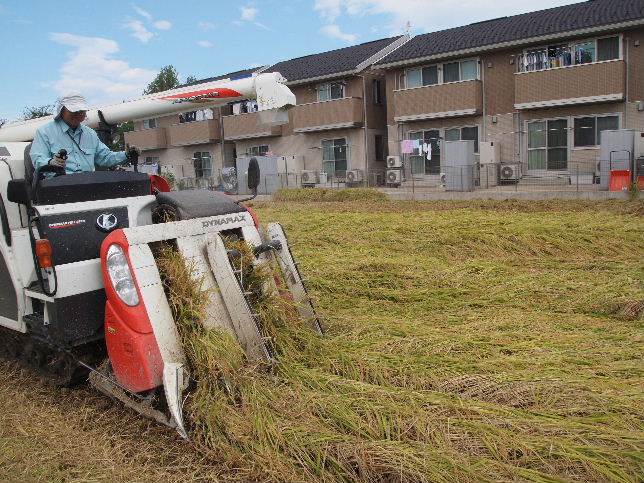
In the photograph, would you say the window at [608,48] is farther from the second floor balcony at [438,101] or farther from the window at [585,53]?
the second floor balcony at [438,101]

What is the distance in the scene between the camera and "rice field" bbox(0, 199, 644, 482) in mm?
2398

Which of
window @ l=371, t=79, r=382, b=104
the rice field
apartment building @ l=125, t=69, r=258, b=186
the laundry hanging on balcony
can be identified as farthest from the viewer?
apartment building @ l=125, t=69, r=258, b=186

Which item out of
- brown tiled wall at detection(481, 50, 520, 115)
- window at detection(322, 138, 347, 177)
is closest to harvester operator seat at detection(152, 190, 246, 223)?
brown tiled wall at detection(481, 50, 520, 115)

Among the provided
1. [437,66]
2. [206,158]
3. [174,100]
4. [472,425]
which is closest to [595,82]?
[437,66]

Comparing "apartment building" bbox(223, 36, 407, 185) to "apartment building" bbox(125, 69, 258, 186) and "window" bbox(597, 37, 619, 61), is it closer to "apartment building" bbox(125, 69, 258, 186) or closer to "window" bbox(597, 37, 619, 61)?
"apartment building" bbox(125, 69, 258, 186)

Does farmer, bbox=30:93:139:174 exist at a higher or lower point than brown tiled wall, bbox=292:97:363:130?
lower

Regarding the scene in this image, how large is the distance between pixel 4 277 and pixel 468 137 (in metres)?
18.2

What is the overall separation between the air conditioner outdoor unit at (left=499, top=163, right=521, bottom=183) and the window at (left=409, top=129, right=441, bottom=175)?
2762 millimetres

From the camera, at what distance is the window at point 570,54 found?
1669 cm

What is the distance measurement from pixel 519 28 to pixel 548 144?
418 centimetres

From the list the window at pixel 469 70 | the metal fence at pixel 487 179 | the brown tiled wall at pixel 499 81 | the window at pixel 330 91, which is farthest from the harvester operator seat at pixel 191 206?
the window at pixel 330 91

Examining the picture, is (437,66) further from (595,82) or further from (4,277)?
(4,277)

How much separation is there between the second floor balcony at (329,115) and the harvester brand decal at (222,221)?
19.0 metres

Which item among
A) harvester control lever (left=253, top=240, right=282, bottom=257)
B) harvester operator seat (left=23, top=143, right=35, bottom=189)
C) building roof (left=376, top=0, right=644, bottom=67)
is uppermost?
building roof (left=376, top=0, right=644, bottom=67)
